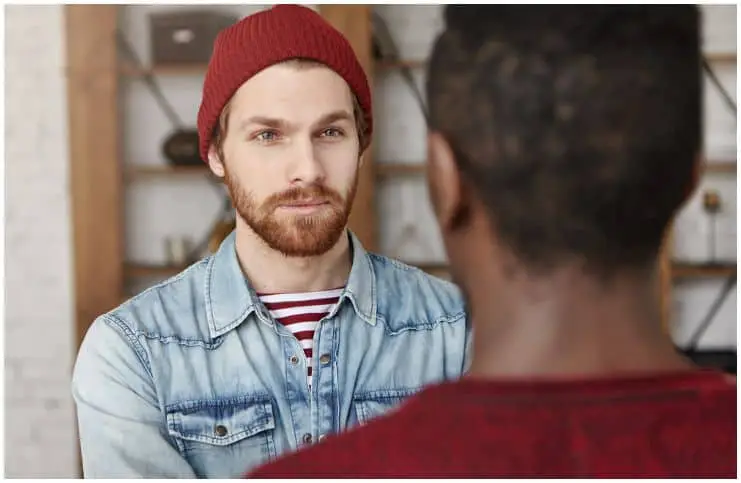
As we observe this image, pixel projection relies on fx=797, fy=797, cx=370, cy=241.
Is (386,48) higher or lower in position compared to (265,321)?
higher

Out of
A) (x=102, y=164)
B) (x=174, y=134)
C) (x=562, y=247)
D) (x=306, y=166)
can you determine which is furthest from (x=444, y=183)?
(x=102, y=164)

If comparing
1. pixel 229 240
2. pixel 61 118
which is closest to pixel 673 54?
pixel 229 240

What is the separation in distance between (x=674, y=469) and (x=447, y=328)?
1.58ft

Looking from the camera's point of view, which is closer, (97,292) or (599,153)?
(599,153)

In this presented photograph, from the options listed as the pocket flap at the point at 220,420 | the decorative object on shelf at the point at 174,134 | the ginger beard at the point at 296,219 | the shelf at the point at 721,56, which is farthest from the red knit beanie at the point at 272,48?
the shelf at the point at 721,56

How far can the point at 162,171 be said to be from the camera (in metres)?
2.03

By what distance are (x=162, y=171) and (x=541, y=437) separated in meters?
1.67

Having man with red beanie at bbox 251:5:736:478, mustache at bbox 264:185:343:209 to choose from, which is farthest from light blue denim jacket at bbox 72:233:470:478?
man with red beanie at bbox 251:5:736:478

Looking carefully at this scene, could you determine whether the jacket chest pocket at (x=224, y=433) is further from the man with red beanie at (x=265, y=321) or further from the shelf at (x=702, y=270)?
the shelf at (x=702, y=270)

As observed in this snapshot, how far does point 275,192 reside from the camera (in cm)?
93

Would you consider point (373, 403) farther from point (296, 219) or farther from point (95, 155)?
point (95, 155)

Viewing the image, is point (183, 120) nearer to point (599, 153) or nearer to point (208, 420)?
point (208, 420)

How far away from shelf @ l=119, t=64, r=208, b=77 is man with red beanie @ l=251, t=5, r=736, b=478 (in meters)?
A: 1.60

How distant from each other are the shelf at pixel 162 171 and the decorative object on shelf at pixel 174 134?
0.6 inches
